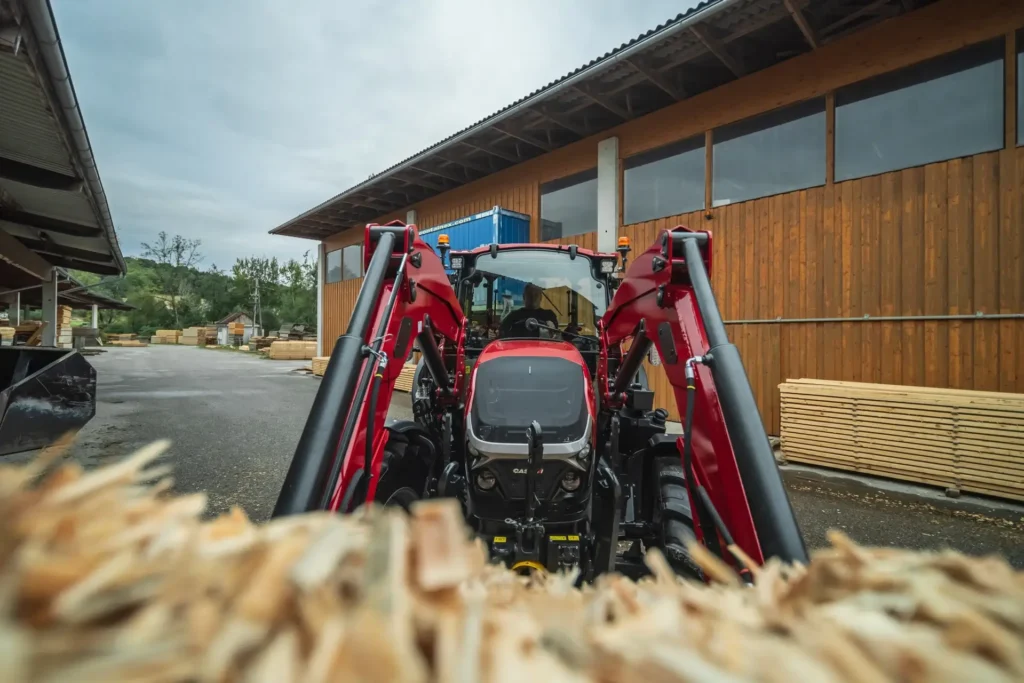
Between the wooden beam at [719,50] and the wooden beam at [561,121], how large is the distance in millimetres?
2719

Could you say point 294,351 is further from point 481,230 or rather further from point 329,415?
point 329,415

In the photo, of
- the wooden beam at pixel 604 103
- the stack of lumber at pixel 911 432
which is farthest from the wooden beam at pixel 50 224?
the stack of lumber at pixel 911 432

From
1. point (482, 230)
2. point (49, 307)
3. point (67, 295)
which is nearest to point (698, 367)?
point (482, 230)

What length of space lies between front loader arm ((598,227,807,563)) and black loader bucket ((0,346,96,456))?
507 cm

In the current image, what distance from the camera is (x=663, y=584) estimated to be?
104cm

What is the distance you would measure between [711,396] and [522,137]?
28.7ft

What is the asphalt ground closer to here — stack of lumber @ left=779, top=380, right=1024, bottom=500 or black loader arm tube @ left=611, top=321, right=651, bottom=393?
stack of lumber @ left=779, top=380, right=1024, bottom=500

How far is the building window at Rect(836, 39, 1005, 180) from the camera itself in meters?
5.59

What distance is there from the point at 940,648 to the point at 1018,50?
25.3 ft

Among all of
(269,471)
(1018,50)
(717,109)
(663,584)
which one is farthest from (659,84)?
(663,584)

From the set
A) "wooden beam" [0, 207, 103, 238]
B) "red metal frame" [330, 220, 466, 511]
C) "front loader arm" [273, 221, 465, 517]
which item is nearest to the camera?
"front loader arm" [273, 221, 465, 517]

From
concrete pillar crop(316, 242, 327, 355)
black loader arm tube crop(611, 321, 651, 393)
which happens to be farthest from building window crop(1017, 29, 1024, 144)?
concrete pillar crop(316, 242, 327, 355)

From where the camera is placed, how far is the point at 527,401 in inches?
103

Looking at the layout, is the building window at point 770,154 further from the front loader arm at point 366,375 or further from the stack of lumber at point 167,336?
the stack of lumber at point 167,336
